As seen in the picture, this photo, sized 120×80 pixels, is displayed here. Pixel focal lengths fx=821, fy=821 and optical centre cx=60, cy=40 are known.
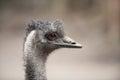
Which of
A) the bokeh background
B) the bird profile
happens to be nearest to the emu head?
the bird profile

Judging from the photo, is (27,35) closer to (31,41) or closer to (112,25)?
(31,41)

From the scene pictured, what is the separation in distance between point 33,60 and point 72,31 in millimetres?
5028

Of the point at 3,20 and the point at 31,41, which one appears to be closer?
the point at 31,41

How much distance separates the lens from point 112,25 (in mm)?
10297

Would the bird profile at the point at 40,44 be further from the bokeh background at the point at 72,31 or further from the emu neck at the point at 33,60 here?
the bokeh background at the point at 72,31

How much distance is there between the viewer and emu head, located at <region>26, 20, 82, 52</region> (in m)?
5.31

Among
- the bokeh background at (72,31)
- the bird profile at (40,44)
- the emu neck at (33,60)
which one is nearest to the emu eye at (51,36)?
the bird profile at (40,44)

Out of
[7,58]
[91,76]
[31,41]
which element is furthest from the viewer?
[7,58]

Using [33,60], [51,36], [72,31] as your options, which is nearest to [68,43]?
[51,36]

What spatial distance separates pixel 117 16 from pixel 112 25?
228 millimetres

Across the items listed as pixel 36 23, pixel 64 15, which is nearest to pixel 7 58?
pixel 64 15

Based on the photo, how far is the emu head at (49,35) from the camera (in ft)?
17.4

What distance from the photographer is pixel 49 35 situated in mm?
5359

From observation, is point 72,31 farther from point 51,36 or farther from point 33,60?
point 33,60
